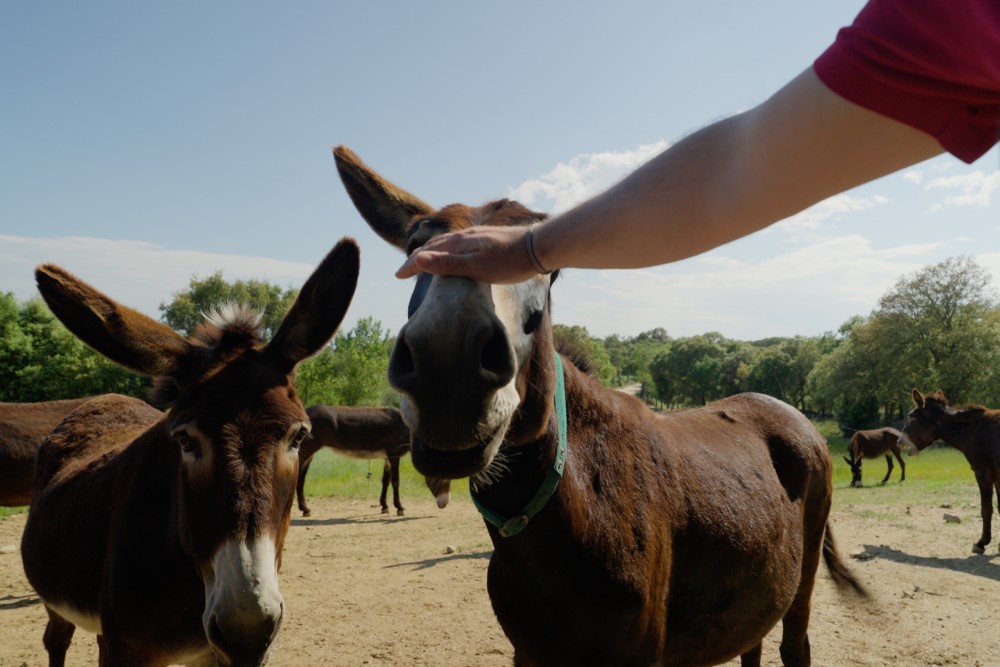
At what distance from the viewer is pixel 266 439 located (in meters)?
2.75

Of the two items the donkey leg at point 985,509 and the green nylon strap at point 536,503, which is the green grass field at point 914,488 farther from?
the green nylon strap at point 536,503

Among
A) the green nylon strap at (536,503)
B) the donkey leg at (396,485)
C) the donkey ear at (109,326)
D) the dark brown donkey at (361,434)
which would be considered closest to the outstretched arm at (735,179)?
the green nylon strap at (536,503)

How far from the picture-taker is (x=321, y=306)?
3.38m

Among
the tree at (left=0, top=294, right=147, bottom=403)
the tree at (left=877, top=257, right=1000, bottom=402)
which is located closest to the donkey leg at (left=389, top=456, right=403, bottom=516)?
the tree at (left=0, top=294, right=147, bottom=403)

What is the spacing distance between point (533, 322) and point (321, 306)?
180cm

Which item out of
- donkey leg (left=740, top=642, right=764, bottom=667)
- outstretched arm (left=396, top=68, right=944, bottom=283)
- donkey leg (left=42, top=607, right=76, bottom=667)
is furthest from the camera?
donkey leg (left=42, top=607, right=76, bottom=667)

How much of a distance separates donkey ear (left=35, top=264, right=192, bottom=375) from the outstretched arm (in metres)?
2.51

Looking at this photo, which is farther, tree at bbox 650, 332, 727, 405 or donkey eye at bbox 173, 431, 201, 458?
tree at bbox 650, 332, 727, 405

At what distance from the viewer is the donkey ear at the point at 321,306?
10.8 ft

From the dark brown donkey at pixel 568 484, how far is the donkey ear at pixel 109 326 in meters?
1.34

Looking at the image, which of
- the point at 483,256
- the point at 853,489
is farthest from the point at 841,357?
the point at 483,256

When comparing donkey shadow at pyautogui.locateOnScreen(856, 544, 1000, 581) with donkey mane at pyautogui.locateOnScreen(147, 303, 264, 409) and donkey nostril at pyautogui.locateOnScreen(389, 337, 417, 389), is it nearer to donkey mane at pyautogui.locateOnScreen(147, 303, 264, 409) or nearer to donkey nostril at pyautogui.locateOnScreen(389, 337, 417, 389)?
donkey mane at pyautogui.locateOnScreen(147, 303, 264, 409)

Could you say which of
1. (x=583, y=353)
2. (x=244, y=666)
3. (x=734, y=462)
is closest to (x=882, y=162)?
(x=583, y=353)

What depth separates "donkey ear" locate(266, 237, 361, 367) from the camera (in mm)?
3301
